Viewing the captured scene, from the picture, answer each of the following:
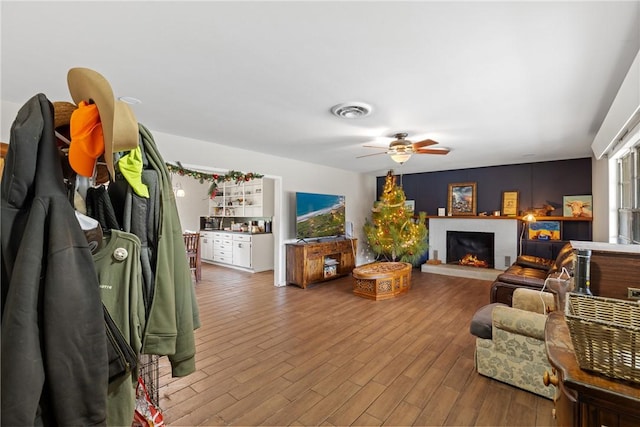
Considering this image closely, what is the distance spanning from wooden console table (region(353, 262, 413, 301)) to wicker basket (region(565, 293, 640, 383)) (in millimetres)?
3540

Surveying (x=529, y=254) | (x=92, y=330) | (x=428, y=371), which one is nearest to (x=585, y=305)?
(x=92, y=330)

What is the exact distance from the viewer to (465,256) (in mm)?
6488

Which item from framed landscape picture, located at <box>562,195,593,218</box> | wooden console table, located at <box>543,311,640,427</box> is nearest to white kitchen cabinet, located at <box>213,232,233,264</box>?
wooden console table, located at <box>543,311,640,427</box>

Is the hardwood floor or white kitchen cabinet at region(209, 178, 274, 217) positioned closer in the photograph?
the hardwood floor

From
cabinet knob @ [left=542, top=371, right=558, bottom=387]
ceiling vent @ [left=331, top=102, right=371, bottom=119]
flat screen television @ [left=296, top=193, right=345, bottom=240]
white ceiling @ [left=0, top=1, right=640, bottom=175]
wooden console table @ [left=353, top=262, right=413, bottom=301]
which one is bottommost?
wooden console table @ [left=353, top=262, right=413, bottom=301]

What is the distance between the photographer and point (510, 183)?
5.90 m

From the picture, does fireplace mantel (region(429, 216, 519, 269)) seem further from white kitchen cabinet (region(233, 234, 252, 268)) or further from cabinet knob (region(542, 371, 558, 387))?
cabinet knob (region(542, 371, 558, 387))

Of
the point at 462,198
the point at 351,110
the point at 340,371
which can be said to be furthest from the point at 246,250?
the point at 462,198

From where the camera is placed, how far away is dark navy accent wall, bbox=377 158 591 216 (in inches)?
208

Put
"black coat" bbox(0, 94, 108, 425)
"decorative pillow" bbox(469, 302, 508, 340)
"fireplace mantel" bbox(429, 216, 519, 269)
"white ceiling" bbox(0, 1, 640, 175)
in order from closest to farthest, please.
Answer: "black coat" bbox(0, 94, 108, 425) < "white ceiling" bbox(0, 1, 640, 175) < "decorative pillow" bbox(469, 302, 508, 340) < "fireplace mantel" bbox(429, 216, 519, 269)

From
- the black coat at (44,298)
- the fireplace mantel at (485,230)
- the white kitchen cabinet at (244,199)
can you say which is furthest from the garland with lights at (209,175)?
the fireplace mantel at (485,230)

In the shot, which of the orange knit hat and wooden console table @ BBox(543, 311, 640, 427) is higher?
the orange knit hat

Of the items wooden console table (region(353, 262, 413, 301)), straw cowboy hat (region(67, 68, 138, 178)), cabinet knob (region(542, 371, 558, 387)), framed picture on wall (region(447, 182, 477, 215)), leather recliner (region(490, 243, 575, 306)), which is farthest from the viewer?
framed picture on wall (region(447, 182, 477, 215))

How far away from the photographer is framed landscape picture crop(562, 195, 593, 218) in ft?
16.8
